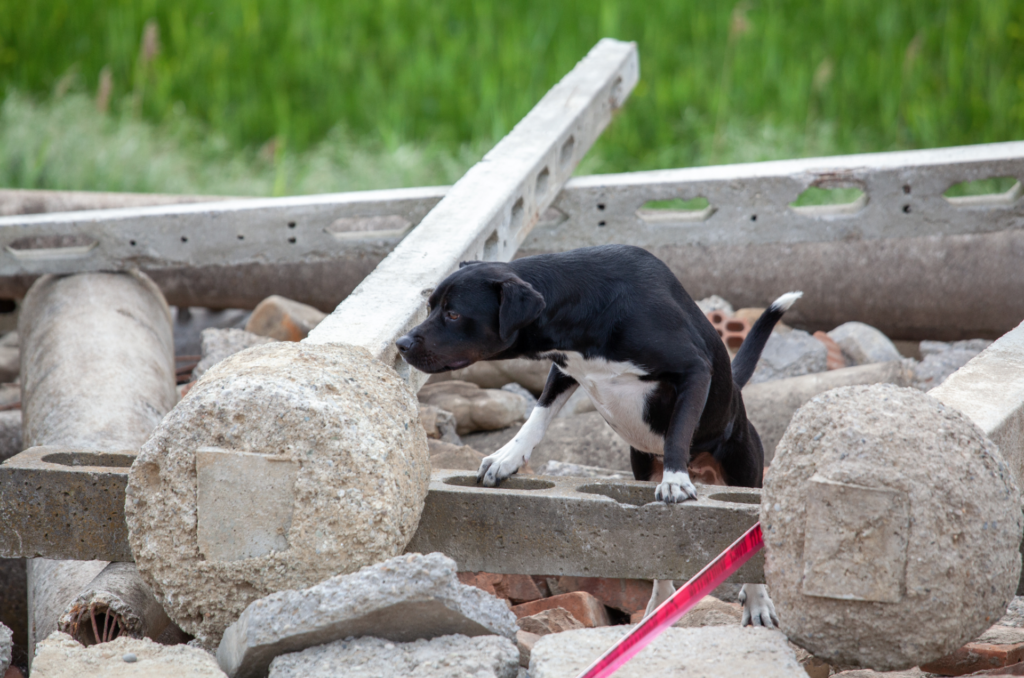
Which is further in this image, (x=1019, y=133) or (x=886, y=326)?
(x=1019, y=133)

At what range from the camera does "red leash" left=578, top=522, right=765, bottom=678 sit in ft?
6.01

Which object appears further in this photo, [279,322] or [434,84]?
[434,84]

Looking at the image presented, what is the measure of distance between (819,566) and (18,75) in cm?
887

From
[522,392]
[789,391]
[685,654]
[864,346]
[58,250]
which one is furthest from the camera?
[58,250]

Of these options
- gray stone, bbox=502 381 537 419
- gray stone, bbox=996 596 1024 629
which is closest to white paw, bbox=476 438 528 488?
gray stone, bbox=996 596 1024 629

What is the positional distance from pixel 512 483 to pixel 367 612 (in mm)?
743

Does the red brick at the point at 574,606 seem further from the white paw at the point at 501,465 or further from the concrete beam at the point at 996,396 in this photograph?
the concrete beam at the point at 996,396

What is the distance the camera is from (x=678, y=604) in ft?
6.48

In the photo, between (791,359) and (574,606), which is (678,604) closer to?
(574,606)

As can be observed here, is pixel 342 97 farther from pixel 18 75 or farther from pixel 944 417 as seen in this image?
pixel 944 417

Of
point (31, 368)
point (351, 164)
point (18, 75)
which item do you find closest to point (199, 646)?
point (31, 368)

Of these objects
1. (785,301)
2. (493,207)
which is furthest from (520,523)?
(493,207)

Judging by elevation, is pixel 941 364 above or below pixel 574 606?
below

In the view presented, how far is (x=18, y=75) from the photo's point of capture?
877 centimetres
